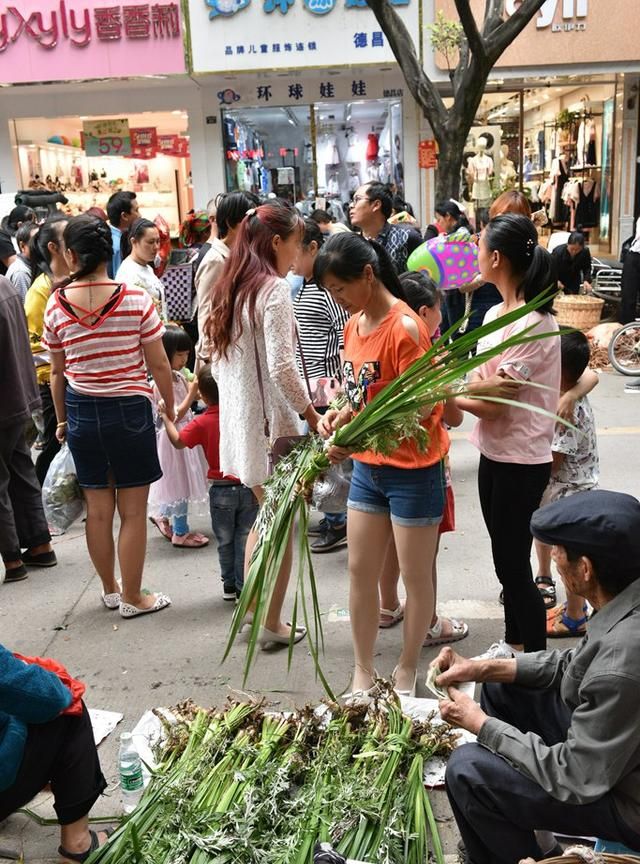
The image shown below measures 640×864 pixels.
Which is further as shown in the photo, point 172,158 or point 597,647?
point 172,158

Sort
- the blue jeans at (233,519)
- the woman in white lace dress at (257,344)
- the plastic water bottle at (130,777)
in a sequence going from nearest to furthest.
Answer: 1. the plastic water bottle at (130,777)
2. the woman in white lace dress at (257,344)
3. the blue jeans at (233,519)

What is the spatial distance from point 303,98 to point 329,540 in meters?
11.0

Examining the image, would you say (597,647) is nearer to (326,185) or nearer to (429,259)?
(429,259)

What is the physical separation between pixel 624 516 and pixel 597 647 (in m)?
0.33

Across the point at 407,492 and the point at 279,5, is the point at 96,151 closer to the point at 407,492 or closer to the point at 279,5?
the point at 279,5

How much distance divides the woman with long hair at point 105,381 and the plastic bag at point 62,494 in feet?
1.11

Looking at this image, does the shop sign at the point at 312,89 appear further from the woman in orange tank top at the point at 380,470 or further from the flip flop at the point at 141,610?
the woman in orange tank top at the point at 380,470

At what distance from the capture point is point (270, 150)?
14719 mm

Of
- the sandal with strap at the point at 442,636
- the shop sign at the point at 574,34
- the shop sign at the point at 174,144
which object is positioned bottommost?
the sandal with strap at the point at 442,636

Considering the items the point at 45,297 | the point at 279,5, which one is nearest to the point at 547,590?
the point at 45,297

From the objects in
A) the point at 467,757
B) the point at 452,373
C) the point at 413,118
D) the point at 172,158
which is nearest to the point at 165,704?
the point at 467,757

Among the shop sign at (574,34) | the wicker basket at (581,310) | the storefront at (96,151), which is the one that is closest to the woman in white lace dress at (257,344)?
the wicker basket at (581,310)

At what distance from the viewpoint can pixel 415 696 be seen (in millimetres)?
3396

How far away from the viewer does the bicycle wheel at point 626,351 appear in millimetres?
8844
